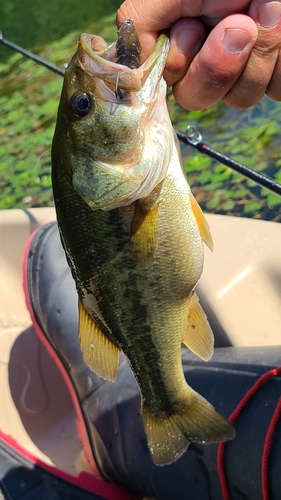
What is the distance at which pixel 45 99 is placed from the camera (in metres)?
6.79

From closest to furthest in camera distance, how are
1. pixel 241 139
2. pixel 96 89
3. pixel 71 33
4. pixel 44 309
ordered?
pixel 96 89
pixel 44 309
pixel 241 139
pixel 71 33

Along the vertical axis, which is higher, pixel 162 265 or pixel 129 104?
pixel 129 104

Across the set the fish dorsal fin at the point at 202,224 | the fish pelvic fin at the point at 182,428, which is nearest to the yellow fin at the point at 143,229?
the fish dorsal fin at the point at 202,224

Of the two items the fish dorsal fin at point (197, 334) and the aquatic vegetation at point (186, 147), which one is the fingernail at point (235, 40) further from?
the aquatic vegetation at point (186, 147)

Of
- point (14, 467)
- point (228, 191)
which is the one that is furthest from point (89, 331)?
point (228, 191)

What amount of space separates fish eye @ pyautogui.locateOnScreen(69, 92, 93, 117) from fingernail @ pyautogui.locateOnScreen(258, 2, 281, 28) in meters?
0.49

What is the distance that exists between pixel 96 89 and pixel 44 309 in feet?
5.42

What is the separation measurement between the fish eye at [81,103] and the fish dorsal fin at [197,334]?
0.61 m

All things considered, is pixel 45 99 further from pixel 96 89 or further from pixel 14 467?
pixel 96 89

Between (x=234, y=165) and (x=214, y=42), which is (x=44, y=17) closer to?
(x=234, y=165)

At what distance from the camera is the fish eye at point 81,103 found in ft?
4.15

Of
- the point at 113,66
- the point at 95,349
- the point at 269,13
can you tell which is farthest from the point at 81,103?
the point at 95,349

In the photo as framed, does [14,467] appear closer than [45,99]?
Yes

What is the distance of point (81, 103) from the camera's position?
1.27m
